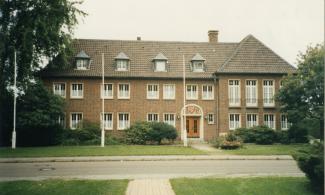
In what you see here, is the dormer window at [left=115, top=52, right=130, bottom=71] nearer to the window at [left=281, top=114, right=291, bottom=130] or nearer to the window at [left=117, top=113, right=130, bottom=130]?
the window at [left=117, top=113, right=130, bottom=130]

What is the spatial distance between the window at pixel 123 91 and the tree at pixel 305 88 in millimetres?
14519

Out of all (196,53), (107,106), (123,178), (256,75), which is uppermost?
(196,53)

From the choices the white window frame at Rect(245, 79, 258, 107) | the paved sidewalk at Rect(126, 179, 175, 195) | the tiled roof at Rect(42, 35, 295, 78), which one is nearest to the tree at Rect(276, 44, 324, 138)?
the white window frame at Rect(245, 79, 258, 107)

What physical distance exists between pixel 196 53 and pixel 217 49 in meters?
2.64

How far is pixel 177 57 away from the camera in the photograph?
41125mm

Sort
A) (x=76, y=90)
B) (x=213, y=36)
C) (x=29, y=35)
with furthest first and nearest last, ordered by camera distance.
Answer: (x=213, y=36), (x=76, y=90), (x=29, y=35)

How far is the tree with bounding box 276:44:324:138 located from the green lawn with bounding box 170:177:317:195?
→ 16.5m

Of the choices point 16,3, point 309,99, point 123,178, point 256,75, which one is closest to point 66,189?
point 123,178

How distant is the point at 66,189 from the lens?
1243cm

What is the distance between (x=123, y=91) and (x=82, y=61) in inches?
202

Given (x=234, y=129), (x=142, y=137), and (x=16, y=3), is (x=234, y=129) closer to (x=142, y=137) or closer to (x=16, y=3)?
(x=142, y=137)

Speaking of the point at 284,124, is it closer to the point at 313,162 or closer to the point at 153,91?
the point at 153,91

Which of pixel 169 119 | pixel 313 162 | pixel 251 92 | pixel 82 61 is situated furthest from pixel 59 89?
pixel 313 162

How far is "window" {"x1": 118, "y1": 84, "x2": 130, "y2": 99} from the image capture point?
38750 mm
